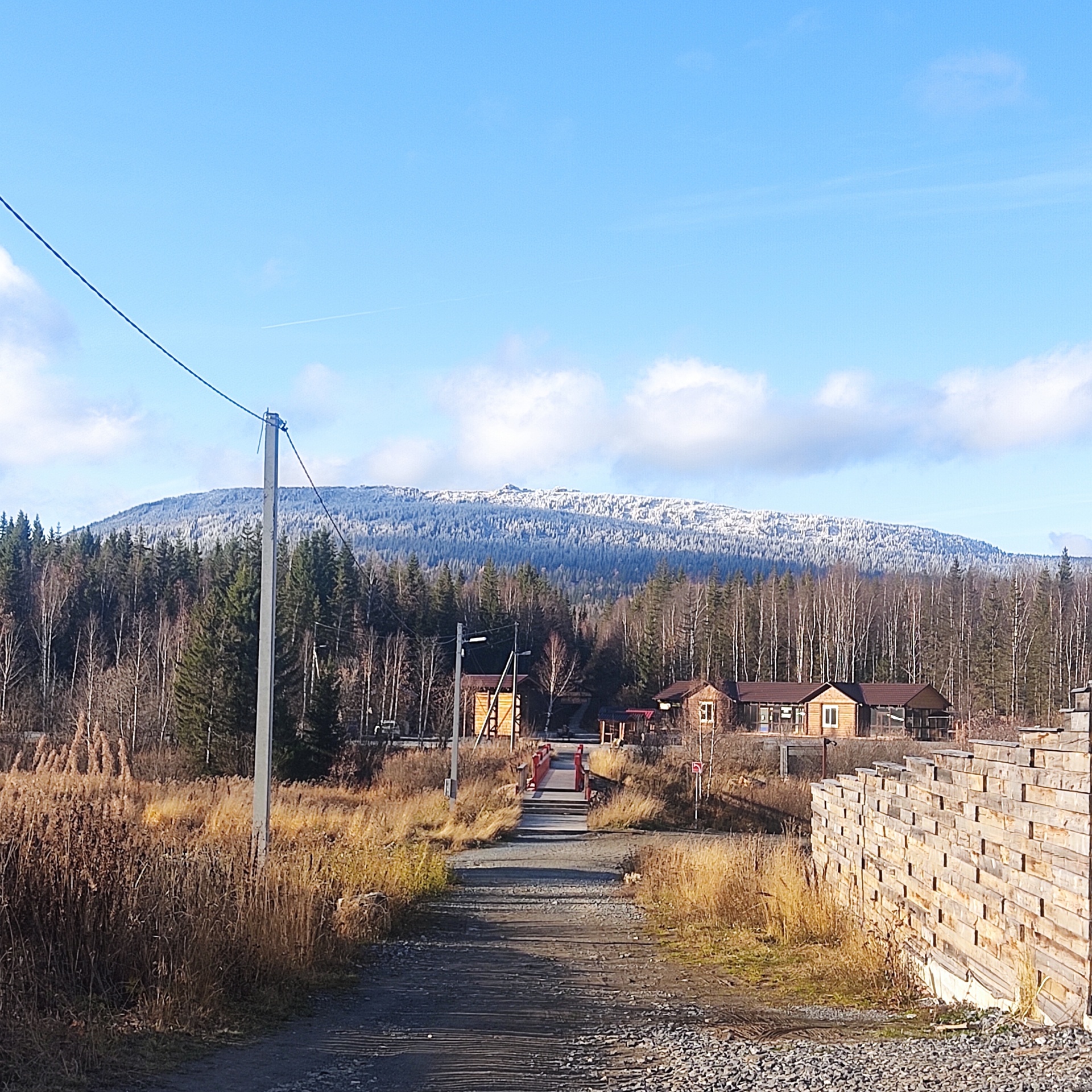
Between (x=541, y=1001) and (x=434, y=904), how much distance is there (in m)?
6.90

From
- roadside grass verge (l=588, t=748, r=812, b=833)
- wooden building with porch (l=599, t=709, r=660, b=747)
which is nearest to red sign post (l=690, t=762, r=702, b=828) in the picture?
roadside grass verge (l=588, t=748, r=812, b=833)

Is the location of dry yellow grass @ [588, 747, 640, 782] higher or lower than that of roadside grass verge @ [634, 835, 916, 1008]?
lower

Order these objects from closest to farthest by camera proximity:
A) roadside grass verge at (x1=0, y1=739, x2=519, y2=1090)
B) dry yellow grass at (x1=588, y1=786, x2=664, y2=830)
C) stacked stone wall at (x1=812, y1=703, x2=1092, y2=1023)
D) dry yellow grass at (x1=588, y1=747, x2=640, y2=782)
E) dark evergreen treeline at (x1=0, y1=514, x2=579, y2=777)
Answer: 1. roadside grass verge at (x1=0, y1=739, x2=519, y2=1090)
2. stacked stone wall at (x1=812, y1=703, x2=1092, y2=1023)
3. dry yellow grass at (x1=588, y1=786, x2=664, y2=830)
4. dry yellow grass at (x1=588, y1=747, x2=640, y2=782)
5. dark evergreen treeline at (x1=0, y1=514, x2=579, y2=777)

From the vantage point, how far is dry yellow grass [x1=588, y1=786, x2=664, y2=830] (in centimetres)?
3397

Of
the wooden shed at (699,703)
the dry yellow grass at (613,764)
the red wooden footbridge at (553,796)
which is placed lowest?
the red wooden footbridge at (553,796)

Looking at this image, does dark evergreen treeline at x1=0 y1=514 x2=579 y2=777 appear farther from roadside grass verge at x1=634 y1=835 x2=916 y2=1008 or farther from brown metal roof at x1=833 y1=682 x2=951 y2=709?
brown metal roof at x1=833 y1=682 x2=951 y2=709

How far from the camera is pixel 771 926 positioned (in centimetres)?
1340

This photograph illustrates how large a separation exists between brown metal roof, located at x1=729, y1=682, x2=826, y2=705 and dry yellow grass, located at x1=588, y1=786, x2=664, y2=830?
134 feet

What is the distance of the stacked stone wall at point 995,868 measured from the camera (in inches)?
272

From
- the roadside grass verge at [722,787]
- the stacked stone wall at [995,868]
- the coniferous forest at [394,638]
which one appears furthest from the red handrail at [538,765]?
the stacked stone wall at [995,868]

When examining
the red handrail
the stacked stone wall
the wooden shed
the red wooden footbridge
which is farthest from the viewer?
the wooden shed

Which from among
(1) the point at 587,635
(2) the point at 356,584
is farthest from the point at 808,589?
(2) the point at 356,584

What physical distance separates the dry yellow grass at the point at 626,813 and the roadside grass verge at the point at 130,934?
71.3ft

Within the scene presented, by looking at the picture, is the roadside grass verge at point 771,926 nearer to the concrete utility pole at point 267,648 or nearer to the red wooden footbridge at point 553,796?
the concrete utility pole at point 267,648
